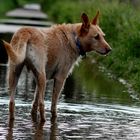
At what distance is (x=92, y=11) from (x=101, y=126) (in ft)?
59.5

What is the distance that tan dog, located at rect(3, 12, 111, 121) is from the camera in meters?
11.5

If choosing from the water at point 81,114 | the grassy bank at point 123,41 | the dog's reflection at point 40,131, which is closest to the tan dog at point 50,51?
the dog's reflection at point 40,131

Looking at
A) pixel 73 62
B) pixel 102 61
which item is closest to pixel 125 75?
pixel 102 61

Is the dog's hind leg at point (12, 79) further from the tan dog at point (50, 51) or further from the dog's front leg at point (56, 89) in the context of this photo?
the dog's front leg at point (56, 89)

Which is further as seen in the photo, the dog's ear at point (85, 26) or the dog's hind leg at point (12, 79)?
the dog's ear at point (85, 26)

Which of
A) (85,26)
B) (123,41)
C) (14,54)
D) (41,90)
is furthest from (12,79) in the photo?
(123,41)

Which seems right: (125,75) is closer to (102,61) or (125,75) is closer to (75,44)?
(102,61)

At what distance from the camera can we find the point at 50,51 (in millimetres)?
12039

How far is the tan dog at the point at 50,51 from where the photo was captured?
11.5m

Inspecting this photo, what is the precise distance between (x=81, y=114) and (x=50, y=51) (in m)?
1.36

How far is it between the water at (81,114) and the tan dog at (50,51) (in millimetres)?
438

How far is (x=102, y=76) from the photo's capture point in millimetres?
19281

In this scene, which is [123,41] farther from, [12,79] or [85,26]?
[12,79]

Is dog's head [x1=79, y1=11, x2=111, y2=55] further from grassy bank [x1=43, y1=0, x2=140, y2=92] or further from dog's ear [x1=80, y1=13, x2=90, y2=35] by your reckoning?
grassy bank [x1=43, y1=0, x2=140, y2=92]
